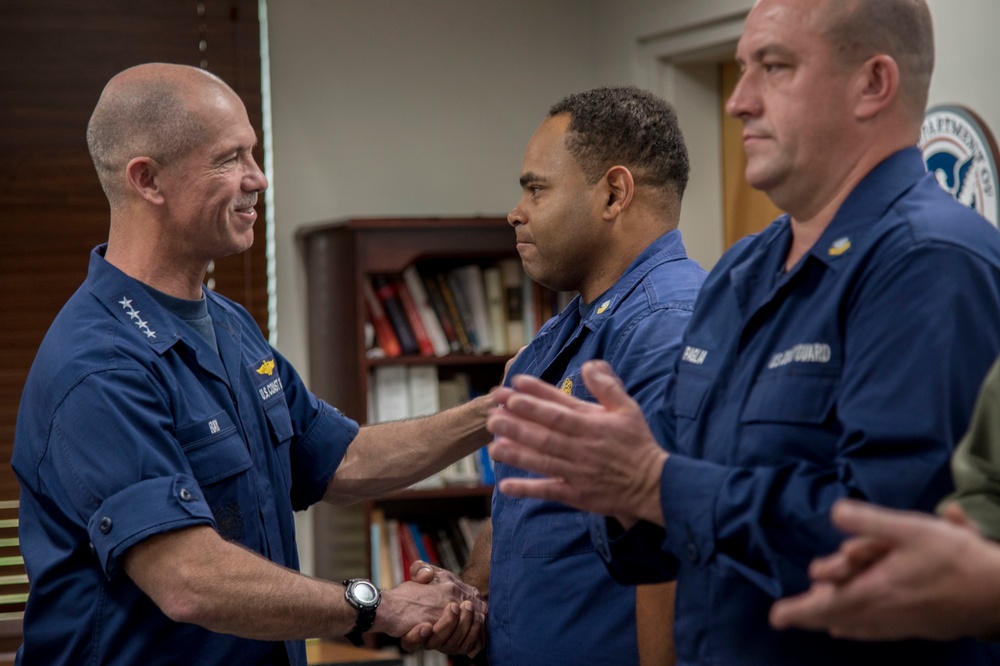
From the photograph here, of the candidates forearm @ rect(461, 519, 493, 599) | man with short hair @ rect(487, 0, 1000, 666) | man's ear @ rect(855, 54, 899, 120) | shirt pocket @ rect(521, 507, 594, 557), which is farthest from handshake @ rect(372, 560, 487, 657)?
man's ear @ rect(855, 54, 899, 120)

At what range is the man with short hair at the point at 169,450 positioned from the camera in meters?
1.73

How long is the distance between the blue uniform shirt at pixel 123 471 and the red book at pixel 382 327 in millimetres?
1797

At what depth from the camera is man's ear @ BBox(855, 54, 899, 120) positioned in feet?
4.18

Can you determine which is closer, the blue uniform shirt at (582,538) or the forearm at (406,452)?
the blue uniform shirt at (582,538)

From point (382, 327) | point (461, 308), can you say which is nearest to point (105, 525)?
point (382, 327)

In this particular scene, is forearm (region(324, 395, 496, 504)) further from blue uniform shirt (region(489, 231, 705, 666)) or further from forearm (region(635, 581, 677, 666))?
forearm (region(635, 581, 677, 666))

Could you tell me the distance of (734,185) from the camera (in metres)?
4.13

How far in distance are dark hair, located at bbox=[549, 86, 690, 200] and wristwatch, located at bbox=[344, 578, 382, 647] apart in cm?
77

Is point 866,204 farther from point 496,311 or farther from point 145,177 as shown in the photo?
point 496,311

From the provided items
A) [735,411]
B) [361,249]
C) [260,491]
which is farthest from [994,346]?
[361,249]

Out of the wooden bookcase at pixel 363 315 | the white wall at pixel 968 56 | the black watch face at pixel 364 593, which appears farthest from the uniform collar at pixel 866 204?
the wooden bookcase at pixel 363 315

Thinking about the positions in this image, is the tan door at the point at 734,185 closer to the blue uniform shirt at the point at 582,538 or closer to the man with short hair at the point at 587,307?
the man with short hair at the point at 587,307

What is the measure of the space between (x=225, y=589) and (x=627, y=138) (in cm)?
98

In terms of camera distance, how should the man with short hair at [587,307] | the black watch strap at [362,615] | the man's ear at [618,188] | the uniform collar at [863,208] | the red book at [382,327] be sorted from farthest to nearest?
the red book at [382,327], the man's ear at [618,188], the black watch strap at [362,615], the man with short hair at [587,307], the uniform collar at [863,208]
